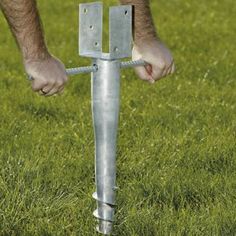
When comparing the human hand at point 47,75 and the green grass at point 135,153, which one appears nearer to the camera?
the human hand at point 47,75

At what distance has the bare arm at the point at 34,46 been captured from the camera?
364cm

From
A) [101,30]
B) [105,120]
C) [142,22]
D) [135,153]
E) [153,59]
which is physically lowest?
[135,153]

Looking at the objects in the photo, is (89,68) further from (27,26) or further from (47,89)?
(27,26)

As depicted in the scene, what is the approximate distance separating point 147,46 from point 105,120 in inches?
16.0

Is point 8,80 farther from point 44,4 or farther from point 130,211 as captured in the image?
point 44,4

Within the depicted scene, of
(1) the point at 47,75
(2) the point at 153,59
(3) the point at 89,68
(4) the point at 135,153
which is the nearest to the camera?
(1) the point at 47,75

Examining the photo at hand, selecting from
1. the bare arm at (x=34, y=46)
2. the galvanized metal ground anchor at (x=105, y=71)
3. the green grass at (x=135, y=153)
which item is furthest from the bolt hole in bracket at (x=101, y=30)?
the green grass at (x=135, y=153)

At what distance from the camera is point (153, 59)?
13.0 ft

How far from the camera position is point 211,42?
9578mm

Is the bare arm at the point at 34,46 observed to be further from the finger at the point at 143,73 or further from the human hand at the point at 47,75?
the finger at the point at 143,73

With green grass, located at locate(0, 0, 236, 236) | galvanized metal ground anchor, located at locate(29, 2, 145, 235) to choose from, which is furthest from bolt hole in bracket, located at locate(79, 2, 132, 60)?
green grass, located at locate(0, 0, 236, 236)

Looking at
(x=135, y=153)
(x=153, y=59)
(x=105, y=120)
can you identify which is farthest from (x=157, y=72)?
(x=135, y=153)

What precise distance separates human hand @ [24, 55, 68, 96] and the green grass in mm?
940

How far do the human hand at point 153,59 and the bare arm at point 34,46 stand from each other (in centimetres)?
46
